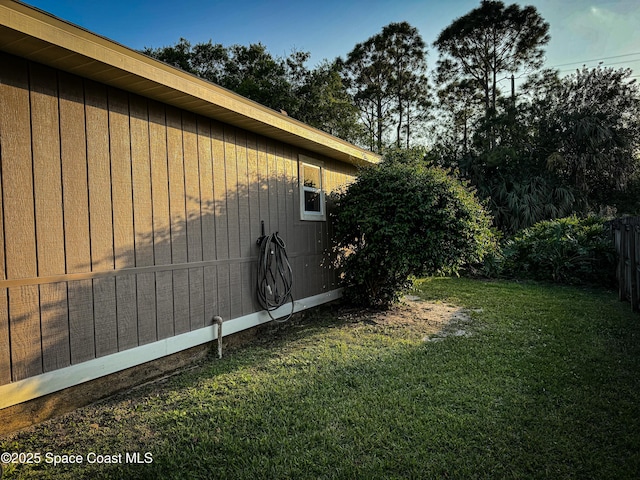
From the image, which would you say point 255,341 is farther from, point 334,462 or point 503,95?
point 503,95

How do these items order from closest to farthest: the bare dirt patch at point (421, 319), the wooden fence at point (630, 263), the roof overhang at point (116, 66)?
the roof overhang at point (116, 66) < the bare dirt patch at point (421, 319) < the wooden fence at point (630, 263)

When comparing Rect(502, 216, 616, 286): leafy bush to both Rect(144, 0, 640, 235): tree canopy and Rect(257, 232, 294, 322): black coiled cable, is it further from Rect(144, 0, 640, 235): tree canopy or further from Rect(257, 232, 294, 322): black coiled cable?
Rect(257, 232, 294, 322): black coiled cable

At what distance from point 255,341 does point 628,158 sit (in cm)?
1478

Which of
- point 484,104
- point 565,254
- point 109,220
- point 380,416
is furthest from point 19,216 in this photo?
point 484,104

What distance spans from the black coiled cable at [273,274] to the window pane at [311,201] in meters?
1.00

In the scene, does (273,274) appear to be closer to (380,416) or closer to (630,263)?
(380,416)

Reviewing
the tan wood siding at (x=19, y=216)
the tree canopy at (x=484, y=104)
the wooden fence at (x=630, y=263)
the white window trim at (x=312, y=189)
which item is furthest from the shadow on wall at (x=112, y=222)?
the tree canopy at (x=484, y=104)

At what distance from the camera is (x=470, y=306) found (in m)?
6.21

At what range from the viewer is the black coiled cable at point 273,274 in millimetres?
4594

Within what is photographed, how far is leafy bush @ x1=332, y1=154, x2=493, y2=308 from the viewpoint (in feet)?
16.4

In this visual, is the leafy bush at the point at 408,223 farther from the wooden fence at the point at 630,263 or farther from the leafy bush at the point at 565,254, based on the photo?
the leafy bush at the point at 565,254

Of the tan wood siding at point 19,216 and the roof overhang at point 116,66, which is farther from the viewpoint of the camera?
the tan wood siding at point 19,216

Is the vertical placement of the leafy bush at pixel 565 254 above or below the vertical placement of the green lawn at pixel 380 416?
above

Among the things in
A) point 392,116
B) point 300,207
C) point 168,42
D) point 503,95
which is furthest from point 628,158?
point 168,42
